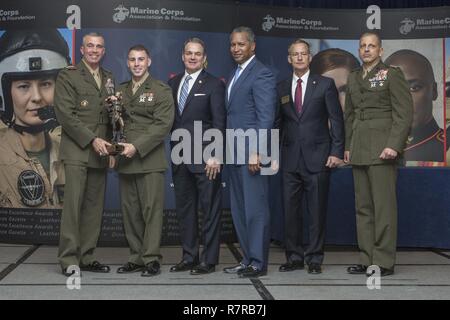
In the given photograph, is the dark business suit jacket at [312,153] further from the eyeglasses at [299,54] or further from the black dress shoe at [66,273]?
the black dress shoe at [66,273]

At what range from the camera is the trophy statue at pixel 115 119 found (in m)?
4.84

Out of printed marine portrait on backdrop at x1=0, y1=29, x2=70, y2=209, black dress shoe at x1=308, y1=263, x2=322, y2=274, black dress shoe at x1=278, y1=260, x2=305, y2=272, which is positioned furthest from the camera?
printed marine portrait on backdrop at x1=0, y1=29, x2=70, y2=209

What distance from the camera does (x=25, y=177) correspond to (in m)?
6.41

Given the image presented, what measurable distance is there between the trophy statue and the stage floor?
88 cm

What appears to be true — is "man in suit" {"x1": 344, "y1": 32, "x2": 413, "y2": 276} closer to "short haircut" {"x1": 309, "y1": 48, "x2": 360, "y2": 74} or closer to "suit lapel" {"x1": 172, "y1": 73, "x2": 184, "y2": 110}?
"suit lapel" {"x1": 172, "y1": 73, "x2": 184, "y2": 110}

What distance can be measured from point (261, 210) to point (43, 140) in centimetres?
240

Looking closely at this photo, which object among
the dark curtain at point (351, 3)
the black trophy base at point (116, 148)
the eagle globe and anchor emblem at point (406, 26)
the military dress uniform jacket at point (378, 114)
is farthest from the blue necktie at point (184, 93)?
the eagle globe and anchor emblem at point (406, 26)

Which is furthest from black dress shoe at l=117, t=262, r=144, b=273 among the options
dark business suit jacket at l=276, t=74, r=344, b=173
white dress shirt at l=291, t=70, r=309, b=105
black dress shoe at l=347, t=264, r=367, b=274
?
white dress shirt at l=291, t=70, r=309, b=105

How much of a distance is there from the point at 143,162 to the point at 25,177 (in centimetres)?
191

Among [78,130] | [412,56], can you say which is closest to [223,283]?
[78,130]

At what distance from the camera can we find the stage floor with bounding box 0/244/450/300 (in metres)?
4.26

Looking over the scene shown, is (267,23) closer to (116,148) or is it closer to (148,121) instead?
(148,121)

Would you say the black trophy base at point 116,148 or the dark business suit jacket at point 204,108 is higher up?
the dark business suit jacket at point 204,108

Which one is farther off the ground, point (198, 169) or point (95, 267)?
point (198, 169)
